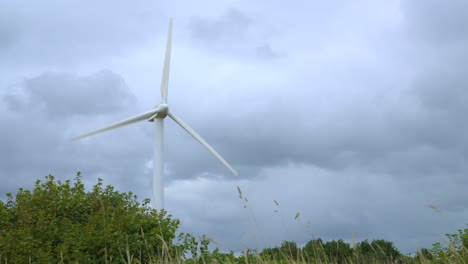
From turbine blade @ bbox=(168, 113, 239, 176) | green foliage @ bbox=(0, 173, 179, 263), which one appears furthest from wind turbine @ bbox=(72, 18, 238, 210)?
green foliage @ bbox=(0, 173, 179, 263)

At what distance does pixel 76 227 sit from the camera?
22703 millimetres

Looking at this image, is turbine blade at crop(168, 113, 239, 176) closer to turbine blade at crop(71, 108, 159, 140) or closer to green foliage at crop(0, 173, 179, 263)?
turbine blade at crop(71, 108, 159, 140)

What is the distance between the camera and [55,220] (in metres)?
23.1

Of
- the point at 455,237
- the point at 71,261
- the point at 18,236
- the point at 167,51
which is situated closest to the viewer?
the point at 71,261

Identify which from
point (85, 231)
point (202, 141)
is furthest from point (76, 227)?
point (202, 141)

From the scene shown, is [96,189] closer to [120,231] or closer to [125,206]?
[125,206]

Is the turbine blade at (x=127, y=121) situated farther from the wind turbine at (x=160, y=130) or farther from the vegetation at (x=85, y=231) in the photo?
the vegetation at (x=85, y=231)

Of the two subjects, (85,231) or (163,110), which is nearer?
(85,231)

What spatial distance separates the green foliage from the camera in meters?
20.4

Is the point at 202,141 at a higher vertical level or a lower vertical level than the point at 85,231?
higher

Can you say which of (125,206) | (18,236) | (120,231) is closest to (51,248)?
(18,236)

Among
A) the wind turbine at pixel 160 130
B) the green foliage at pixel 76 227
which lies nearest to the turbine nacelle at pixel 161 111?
the wind turbine at pixel 160 130

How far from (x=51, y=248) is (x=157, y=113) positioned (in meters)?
15.7

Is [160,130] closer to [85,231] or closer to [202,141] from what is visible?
[202,141]
